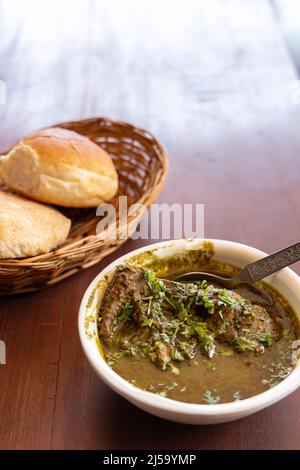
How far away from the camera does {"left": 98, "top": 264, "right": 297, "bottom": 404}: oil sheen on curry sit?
1.20 m

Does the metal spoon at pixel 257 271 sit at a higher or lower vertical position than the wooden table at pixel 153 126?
higher

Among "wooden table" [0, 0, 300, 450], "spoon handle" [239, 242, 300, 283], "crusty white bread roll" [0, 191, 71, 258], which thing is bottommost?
"wooden table" [0, 0, 300, 450]

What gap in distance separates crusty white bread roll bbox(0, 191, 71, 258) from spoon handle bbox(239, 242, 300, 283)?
579 mm

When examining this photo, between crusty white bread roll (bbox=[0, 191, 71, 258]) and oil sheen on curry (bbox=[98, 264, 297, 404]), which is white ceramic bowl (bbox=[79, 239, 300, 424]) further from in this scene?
crusty white bread roll (bbox=[0, 191, 71, 258])

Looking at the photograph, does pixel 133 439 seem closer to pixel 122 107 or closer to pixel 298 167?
pixel 298 167

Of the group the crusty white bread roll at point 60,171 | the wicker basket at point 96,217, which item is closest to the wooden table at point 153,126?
the wicker basket at point 96,217

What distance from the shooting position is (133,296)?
1356 mm

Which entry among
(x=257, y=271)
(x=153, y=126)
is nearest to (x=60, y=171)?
(x=257, y=271)

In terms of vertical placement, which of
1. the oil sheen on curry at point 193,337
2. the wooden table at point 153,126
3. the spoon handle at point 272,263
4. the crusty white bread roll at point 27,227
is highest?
the spoon handle at point 272,263

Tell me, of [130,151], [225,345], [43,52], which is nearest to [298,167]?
[130,151]

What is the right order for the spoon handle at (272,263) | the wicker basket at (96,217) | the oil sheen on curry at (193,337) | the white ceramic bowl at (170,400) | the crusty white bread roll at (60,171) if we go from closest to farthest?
the white ceramic bowl at (170,400), the oil sheen on curry at (193,337), the spoon handle at (272,263), the wicker basket at (96,217), the crusty white bread roll at (60,171)

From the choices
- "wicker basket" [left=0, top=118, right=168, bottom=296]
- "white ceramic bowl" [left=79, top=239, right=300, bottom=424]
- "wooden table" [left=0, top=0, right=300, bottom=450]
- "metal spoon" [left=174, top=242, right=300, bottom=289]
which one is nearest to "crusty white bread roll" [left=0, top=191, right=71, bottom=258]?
"wicker basket" [left=0, top=118, right=168, bottom=296]

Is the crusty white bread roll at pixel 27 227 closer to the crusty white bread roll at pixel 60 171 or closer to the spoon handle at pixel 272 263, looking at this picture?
the crusty white bread roll at pixel 60 171

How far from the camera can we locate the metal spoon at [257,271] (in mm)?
1372
